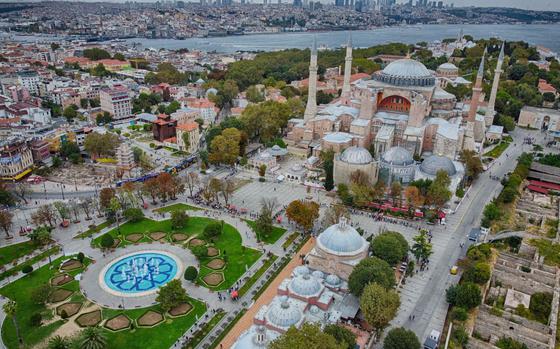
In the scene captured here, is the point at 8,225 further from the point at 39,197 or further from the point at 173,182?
the point at 173,182

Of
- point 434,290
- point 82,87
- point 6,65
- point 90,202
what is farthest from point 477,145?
point 6,65

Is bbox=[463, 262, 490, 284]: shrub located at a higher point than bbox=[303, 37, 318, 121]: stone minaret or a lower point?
lower

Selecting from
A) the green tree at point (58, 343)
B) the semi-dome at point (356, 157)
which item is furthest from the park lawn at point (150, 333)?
the semi-dome at point (356, 157)

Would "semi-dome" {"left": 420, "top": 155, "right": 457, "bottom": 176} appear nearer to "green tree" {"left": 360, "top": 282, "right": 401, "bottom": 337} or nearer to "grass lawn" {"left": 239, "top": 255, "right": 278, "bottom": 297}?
"grass lawn" {"left": 239, "top": 255, "right": 278, "bottom": 297}

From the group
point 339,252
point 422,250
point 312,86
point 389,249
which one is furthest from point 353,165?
→ point 312,86

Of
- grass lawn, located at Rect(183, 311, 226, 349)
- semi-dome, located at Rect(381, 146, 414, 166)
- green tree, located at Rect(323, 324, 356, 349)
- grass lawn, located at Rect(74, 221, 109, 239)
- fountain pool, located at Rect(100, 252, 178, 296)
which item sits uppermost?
semi-dome, located at Rect(381, 146, 414, 166)

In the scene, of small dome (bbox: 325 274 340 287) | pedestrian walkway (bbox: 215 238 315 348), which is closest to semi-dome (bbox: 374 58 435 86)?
pedestrian walkway (bbox: 215 238 315 348)
